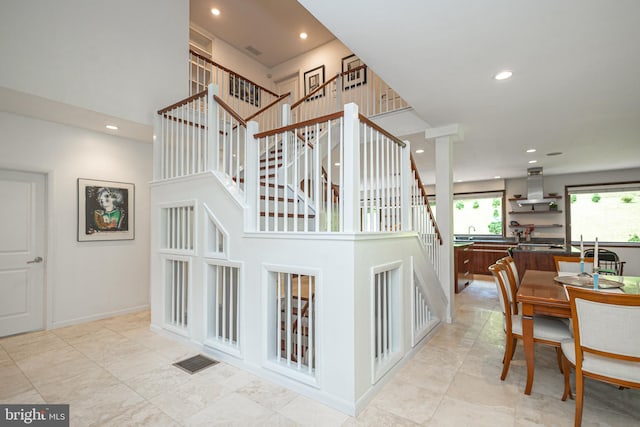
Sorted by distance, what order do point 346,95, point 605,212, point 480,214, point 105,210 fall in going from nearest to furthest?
point 105,210 < point 346,95 < point 605,212 < point 480,214

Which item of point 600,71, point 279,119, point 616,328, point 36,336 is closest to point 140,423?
point 36,336

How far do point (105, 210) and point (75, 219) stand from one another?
36cm

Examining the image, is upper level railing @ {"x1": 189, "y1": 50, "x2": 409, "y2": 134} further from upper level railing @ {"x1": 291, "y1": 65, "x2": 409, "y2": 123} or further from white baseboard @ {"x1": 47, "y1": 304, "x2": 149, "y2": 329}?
white baseboard @ {"x1": 47, "y1": 304, "x2": 149, "y2": 329}

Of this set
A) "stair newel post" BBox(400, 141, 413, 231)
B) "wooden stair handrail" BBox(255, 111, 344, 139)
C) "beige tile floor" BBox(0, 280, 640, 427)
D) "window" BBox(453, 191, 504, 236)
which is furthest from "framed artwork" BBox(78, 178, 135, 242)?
"window" BBox(453, 191, 504, 236)

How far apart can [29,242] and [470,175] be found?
899 centimetres

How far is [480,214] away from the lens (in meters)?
9.09

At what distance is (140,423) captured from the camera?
6.61 ft

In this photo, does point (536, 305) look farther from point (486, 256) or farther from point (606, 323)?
point (486, 256)

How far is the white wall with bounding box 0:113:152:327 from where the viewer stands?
12.3ft

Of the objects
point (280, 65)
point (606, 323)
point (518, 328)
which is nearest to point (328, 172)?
point (606, 323)

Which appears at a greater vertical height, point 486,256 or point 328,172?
point 328,172

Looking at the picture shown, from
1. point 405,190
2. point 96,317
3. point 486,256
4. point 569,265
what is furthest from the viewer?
point 486,256

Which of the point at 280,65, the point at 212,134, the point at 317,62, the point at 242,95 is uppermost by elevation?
the point at 280,65

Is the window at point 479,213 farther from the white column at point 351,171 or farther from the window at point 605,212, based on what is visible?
the white column at point 351,171
